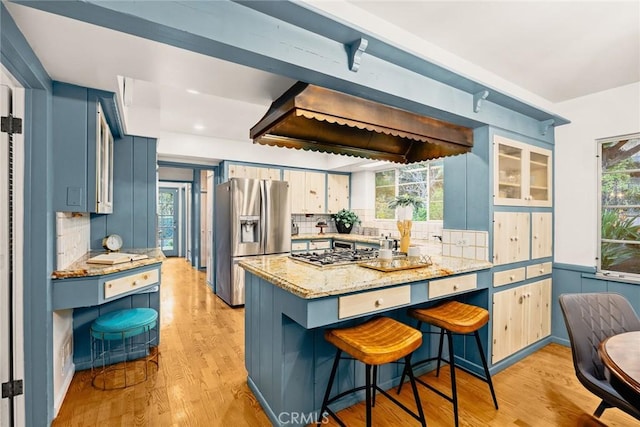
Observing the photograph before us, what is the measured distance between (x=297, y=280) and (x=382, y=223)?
3943 mm

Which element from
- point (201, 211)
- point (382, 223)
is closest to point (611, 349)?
point (382, 223)

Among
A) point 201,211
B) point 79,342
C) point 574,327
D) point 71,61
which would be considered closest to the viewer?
point 71,61

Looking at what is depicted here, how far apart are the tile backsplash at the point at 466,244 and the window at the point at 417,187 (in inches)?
62.7

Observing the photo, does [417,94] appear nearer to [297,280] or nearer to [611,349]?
[297,280]

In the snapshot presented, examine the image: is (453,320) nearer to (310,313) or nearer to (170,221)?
(310,313)

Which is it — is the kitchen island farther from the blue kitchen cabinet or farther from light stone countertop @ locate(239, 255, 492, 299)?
the blue kitchen cabinet

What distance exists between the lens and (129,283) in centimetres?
222

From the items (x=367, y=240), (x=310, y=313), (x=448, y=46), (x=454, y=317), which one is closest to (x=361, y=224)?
(x=367, y=240)

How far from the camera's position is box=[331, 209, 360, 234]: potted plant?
5609 millimetres

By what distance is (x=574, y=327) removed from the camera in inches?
70.7

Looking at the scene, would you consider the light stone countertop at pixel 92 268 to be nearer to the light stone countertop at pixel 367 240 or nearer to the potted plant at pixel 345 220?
the light stone countertop at pixel 367 240

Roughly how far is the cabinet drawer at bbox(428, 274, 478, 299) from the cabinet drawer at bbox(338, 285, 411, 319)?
0.25 meters

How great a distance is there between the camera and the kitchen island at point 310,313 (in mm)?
1579

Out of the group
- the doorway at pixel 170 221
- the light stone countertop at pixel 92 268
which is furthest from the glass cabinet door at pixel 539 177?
the doorway at pixel 170 221
